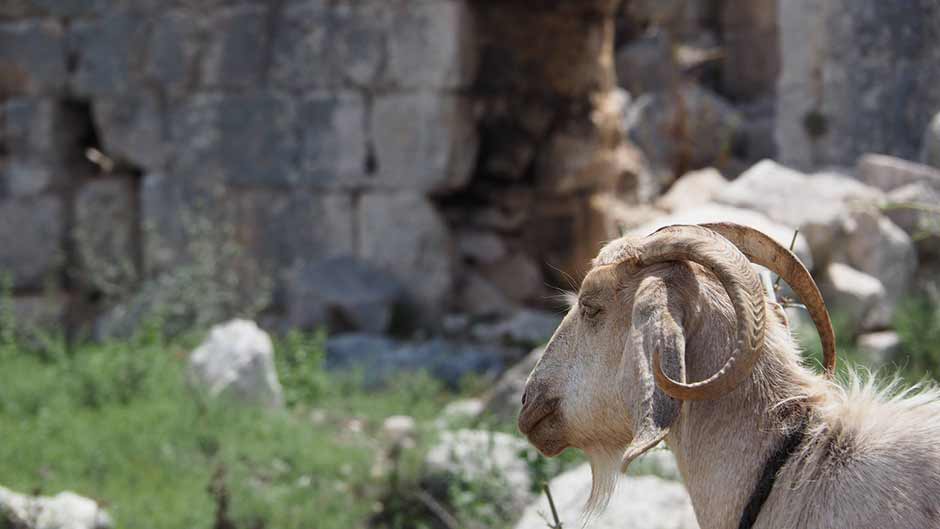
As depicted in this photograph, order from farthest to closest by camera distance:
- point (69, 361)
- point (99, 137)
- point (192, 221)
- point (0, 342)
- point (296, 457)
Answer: point (99, 137)
point (192, 221)
point (0, 342)
point (69, 361)
point (296, 457)

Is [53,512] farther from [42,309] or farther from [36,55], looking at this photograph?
[36,55]

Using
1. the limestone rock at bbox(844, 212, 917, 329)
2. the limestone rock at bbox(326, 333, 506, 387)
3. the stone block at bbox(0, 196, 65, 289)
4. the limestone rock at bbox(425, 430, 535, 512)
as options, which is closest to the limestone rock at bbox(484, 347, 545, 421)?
the limestone rock at bbox(425, 430, 535, 512)

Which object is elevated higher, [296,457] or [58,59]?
[58,59]

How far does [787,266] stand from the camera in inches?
96.4

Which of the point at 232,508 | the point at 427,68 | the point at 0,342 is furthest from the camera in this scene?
the point at 427,68

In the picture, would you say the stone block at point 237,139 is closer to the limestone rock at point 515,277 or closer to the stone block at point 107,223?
the stone block at point 107,223

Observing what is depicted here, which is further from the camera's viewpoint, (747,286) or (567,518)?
(567,518)

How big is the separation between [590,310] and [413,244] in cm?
637

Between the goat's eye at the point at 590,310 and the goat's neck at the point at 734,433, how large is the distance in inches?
9.9

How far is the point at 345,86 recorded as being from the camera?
8883 mm

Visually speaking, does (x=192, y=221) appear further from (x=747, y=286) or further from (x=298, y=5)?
(x=747, y=286)

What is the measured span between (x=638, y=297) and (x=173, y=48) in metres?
7.83

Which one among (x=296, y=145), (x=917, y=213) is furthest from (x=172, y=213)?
(x=917, y=213)

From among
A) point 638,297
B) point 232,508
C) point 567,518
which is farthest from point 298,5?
point 638,297
